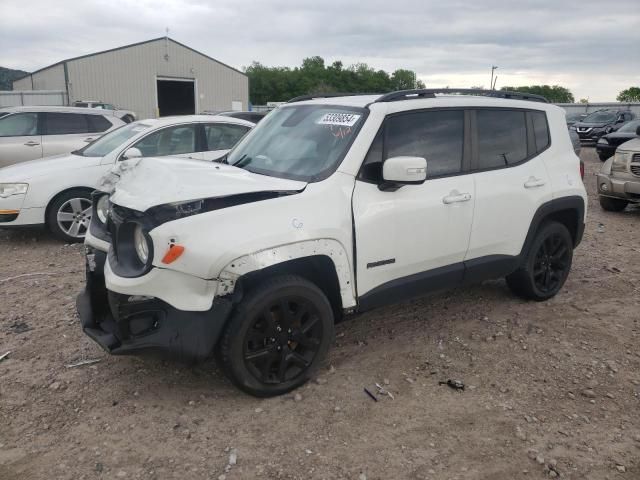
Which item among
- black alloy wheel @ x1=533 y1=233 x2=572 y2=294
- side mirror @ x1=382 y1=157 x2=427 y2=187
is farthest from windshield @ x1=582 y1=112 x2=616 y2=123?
side mirror @ x1=382 y1=157 x2=427 y2=187

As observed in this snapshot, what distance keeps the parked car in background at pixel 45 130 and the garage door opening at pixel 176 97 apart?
87.3ft

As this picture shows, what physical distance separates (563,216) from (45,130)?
9081mm

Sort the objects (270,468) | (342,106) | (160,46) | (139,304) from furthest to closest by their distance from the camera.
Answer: (160,46)
(342,106)
(139,304)
(270,468)

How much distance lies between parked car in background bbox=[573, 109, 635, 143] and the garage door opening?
919 inches

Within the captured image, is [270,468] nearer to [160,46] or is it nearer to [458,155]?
[458,155]

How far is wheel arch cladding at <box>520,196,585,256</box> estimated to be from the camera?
181 inches

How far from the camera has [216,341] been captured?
304 centimetres

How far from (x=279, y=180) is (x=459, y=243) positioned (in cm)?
146

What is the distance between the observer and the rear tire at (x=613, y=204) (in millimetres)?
9445

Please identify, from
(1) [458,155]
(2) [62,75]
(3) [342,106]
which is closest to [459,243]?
(1) [458,155]

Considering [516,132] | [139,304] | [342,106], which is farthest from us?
[516,132]

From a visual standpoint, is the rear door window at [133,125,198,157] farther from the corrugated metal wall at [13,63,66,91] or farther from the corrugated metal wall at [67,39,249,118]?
the corrugated metal wall at [13,63,66,91]

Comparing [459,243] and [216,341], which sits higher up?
[459,243]

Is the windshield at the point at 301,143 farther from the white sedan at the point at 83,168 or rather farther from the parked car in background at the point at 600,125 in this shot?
the parked car in background at the point at 600,125
